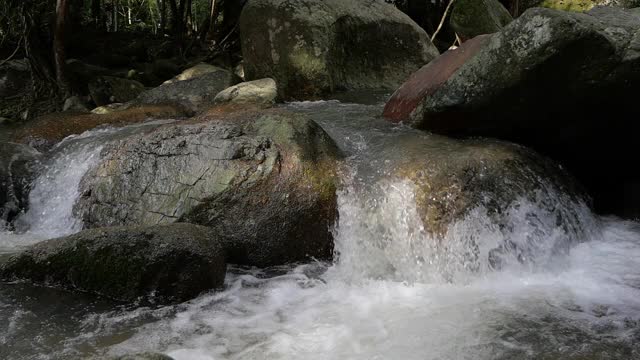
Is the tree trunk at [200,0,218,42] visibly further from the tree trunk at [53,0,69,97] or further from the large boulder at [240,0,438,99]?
the tree trunk at [53,0,69,97]

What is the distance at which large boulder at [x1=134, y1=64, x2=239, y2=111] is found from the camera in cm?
859

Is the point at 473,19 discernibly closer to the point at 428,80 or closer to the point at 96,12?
the point at 428,80

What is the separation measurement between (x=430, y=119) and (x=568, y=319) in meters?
2.68

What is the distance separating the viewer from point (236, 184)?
4.73m

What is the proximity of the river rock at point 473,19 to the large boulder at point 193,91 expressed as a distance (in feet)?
16.0

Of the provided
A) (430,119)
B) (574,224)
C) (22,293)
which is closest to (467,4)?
(430,119)

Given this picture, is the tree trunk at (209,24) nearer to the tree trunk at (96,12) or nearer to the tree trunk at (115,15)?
the tree trunk at (96,12)

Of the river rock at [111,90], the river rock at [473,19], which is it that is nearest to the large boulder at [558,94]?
the river rock at [473,19]

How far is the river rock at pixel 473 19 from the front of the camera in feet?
35.4

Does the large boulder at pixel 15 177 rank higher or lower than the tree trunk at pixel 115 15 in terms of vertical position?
lower

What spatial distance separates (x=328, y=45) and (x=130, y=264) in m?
5.77

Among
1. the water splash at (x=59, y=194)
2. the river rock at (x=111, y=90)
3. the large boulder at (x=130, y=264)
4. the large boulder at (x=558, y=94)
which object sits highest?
the river rock at (x=111, y=90)

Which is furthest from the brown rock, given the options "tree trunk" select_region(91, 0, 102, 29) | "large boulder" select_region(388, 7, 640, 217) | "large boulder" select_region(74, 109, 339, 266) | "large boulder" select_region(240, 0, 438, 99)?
"tree trunk" select_region(91, 0, 102, 29)

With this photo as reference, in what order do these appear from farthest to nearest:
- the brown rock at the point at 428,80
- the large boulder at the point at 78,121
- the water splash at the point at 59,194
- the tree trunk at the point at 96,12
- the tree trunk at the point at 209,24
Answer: the tree trunk at the point at 96,12
the tree trunk at the point at 209,24
the large boulder at the point at 78,121
the brown rock at the point at 428,80
the water splash at the point at 59,194
